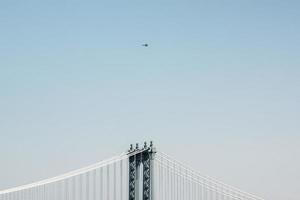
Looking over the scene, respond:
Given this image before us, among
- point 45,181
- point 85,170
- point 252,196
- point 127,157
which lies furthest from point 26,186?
point 252,196

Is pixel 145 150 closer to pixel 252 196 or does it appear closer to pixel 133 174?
pixel 133 174

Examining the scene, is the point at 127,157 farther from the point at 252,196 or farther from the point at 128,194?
the point at 252,196

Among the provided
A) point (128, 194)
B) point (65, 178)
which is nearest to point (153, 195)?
point (128, 194)

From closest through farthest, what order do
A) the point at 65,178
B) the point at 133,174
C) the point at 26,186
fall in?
the point at 26,186
the point at 65,178
the point at 133,174

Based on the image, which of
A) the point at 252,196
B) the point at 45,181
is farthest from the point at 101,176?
the point at 252,196

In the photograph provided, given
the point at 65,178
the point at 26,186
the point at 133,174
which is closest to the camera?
the point at 26,186

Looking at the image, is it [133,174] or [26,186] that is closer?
[26,186]

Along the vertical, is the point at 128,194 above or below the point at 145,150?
below

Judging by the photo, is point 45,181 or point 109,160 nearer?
point 45,181
